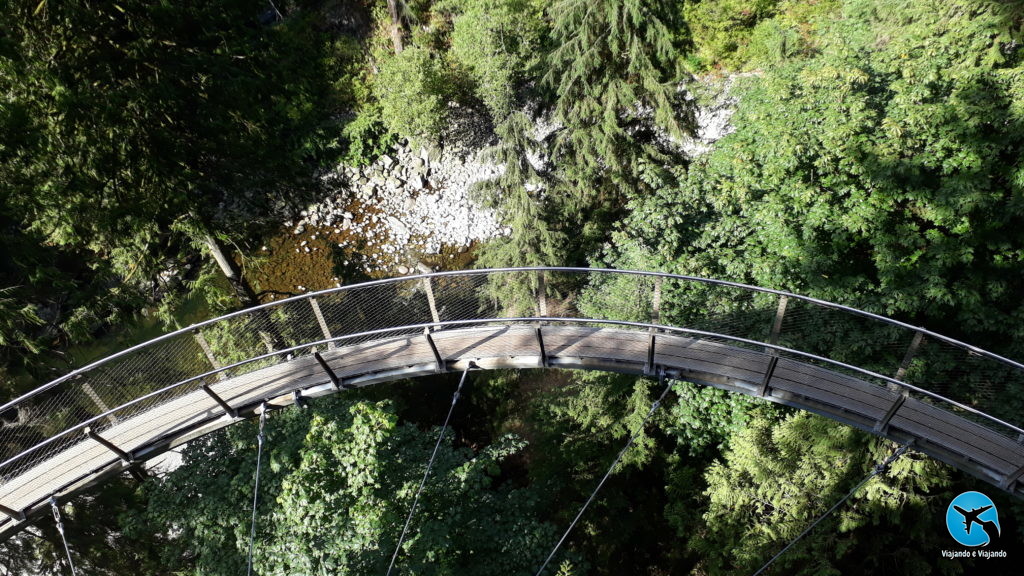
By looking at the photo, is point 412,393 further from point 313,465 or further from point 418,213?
point 418,213

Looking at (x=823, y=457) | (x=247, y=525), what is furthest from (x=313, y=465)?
(x=823, y=457)

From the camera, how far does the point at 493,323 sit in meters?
9.09

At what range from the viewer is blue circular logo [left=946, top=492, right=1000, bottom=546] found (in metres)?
9.52

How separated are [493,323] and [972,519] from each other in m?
8.45

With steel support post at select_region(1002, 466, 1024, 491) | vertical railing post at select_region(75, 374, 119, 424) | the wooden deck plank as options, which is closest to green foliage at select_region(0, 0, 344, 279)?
vertical railing post at select_region(75, 374, 119, 424)

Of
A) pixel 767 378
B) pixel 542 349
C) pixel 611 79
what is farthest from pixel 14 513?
pixel 611 79

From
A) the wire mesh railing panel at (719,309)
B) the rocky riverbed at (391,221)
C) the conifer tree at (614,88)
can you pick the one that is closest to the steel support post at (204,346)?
the wire mesh railing panel at (719,309)

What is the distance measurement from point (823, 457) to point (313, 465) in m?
8.17

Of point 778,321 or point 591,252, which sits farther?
point 591,252

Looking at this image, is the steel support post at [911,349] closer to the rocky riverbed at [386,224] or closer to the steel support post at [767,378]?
the steel support post at [767,378]

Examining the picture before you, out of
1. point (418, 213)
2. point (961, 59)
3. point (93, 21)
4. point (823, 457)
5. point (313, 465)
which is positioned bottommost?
point (823, 457)

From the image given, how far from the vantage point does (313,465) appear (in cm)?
809

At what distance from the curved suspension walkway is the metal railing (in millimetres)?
26

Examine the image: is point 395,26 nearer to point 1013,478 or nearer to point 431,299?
point 431,299
